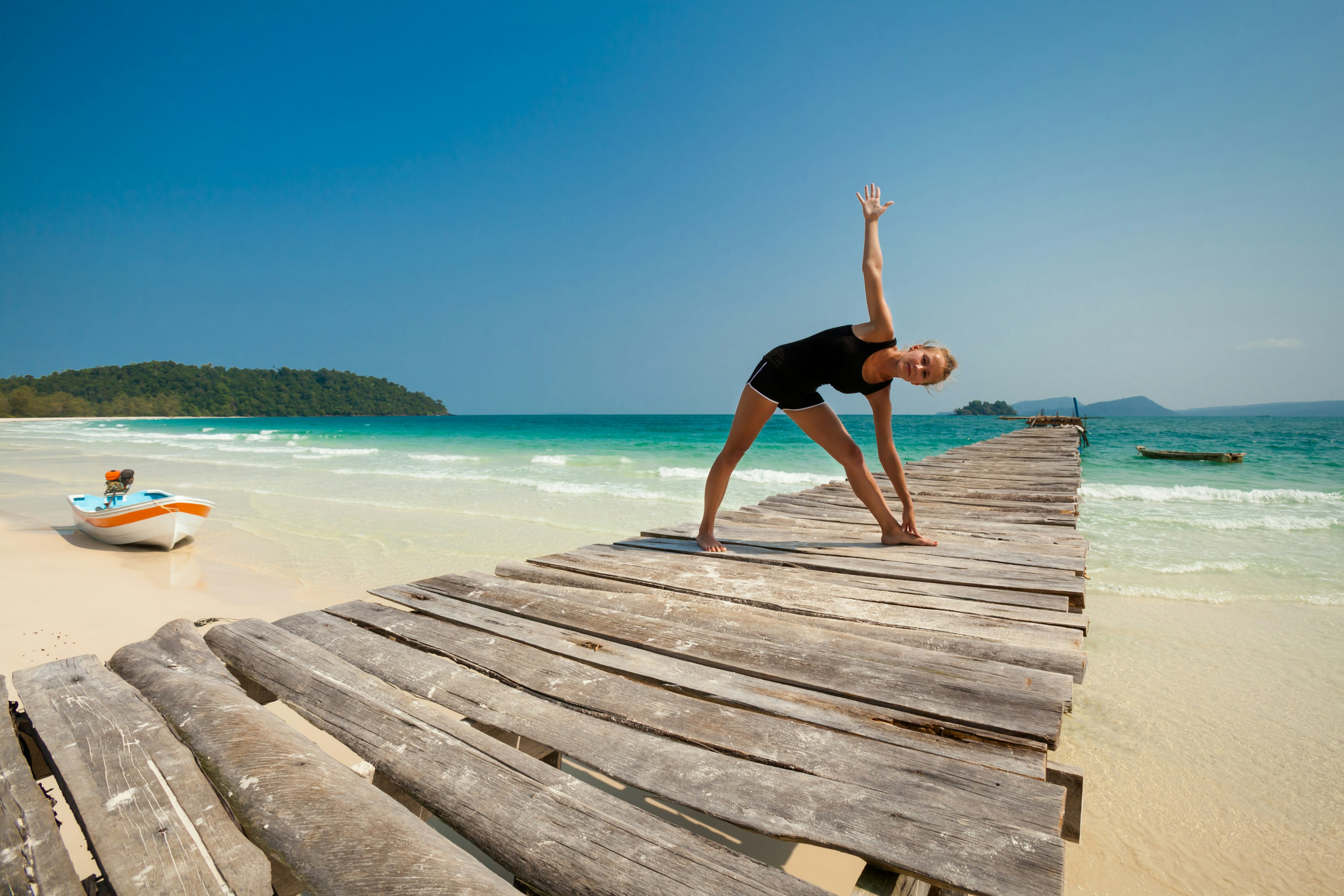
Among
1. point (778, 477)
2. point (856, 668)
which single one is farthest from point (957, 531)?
point (778, 477)

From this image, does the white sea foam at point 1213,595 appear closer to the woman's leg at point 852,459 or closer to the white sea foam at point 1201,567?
the white sea foam at point 1201,567

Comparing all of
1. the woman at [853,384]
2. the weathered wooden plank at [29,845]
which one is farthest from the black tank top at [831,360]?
the weathered wooden plank at [29,845]

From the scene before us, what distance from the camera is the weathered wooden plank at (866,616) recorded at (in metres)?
2.20

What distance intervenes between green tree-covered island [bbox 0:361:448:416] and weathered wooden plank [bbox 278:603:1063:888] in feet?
372

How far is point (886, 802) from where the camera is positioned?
1.40 metres

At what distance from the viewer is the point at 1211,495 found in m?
14.7

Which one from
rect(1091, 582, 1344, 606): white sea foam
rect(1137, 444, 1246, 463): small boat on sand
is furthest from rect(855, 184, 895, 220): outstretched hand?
rect(1137, 444, 1246, 463): small boat on sand

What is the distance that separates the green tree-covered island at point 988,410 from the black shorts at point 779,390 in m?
105

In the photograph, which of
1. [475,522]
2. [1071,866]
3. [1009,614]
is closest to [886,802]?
[1009,614]

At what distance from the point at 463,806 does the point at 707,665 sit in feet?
3.31

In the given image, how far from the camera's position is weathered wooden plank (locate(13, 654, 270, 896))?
124cm

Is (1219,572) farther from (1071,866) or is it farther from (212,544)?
(212,544)

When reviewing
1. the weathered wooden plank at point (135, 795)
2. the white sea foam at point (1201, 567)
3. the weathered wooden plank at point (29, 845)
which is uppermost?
the weathered wooden plank at point (135, 795)

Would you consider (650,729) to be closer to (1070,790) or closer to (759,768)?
(759,768)
